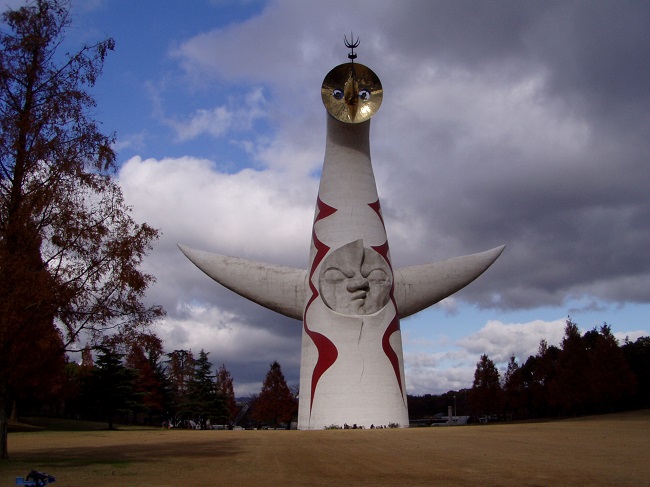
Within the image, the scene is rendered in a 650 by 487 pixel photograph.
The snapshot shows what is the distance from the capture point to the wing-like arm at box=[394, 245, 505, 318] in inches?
A: 1096

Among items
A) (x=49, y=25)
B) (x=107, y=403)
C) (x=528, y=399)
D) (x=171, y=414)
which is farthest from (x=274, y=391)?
(x=49, y=25)

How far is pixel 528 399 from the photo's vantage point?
183 feet

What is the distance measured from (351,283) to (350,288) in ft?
0.60

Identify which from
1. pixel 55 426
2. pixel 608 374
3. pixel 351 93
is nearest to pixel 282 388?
pixel 55 426

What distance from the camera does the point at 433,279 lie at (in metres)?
28.3

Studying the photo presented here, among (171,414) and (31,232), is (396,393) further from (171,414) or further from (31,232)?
(171,414)

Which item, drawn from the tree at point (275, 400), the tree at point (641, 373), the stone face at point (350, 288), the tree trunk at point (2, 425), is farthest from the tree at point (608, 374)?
the tree trunk at point (2, 425)

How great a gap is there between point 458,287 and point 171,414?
34.4 meters

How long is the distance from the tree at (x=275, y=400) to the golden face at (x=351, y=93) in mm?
31861

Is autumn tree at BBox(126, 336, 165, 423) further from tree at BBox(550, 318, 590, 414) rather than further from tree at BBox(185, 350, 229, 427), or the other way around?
tree at BBox(550, 318, 590, 414)

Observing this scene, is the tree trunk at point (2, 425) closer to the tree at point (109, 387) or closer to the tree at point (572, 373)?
the tree at point (109, 387)

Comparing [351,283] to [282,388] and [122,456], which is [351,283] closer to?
[122,456]

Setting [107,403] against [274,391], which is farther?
[274,391]

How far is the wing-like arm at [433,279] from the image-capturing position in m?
27.8
